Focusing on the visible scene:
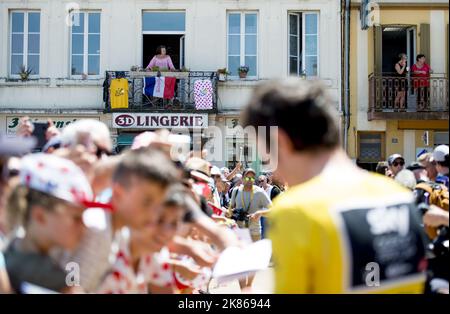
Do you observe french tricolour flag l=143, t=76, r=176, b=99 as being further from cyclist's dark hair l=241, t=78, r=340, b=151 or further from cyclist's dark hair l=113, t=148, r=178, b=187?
cyclist's dark hair l=241, t=78, r=340, b=151

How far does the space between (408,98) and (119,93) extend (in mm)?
8522

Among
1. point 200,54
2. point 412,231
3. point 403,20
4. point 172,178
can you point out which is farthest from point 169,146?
point 403,20

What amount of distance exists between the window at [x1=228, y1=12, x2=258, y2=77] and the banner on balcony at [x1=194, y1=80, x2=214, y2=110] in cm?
125

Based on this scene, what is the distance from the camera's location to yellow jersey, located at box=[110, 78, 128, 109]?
18328mm

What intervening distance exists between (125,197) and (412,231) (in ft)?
4.13

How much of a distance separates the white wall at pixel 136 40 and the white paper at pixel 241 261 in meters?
15.4

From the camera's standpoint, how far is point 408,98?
18.8m

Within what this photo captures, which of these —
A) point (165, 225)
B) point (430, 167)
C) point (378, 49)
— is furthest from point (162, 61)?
point (165, 225)

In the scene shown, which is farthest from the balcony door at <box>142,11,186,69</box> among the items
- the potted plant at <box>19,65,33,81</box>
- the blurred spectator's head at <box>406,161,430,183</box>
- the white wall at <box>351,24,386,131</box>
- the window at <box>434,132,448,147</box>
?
the blurred spectator's head at <box>406,161,430,183</box>

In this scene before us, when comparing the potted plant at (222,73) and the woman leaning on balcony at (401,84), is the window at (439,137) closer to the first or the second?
the woman leaning on balcony at (401,84)

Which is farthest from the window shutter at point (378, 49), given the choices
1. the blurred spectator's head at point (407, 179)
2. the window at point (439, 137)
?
the blurred spectator's head at point (407, 179)

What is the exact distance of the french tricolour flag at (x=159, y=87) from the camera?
60.0ft
